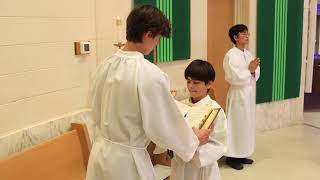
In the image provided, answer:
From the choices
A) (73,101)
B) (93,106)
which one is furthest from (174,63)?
(93,106)

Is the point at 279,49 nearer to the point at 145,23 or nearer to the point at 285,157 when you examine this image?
the point at 285,157

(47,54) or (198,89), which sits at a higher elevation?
(47,54)

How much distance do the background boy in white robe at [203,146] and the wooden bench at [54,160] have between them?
0.87m

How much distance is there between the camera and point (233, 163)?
438 centimetres

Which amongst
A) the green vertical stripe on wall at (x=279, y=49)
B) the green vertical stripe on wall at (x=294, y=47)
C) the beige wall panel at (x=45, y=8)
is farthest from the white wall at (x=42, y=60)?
the green vertical stripe on wall at (x=294, y=47)

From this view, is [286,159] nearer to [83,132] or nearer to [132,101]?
[83,132]

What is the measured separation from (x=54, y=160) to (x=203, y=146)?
1.10 meters

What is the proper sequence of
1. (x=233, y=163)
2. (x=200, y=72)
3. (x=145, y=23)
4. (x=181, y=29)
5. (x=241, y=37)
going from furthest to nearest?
(x=181, y=29) → (x=233, y=163) → (x=241, y=37) → (x=200, y=72) → (x=145, y=23)

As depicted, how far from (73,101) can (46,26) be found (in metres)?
0.64

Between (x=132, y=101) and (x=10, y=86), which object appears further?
(x=10, y=86)

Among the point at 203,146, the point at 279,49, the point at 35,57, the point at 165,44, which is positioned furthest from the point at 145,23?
the point at 279,49

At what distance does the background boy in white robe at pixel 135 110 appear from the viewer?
5.97 feet

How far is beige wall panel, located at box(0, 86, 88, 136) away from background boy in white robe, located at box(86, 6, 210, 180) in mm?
859

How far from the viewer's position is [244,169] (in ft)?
14.1
